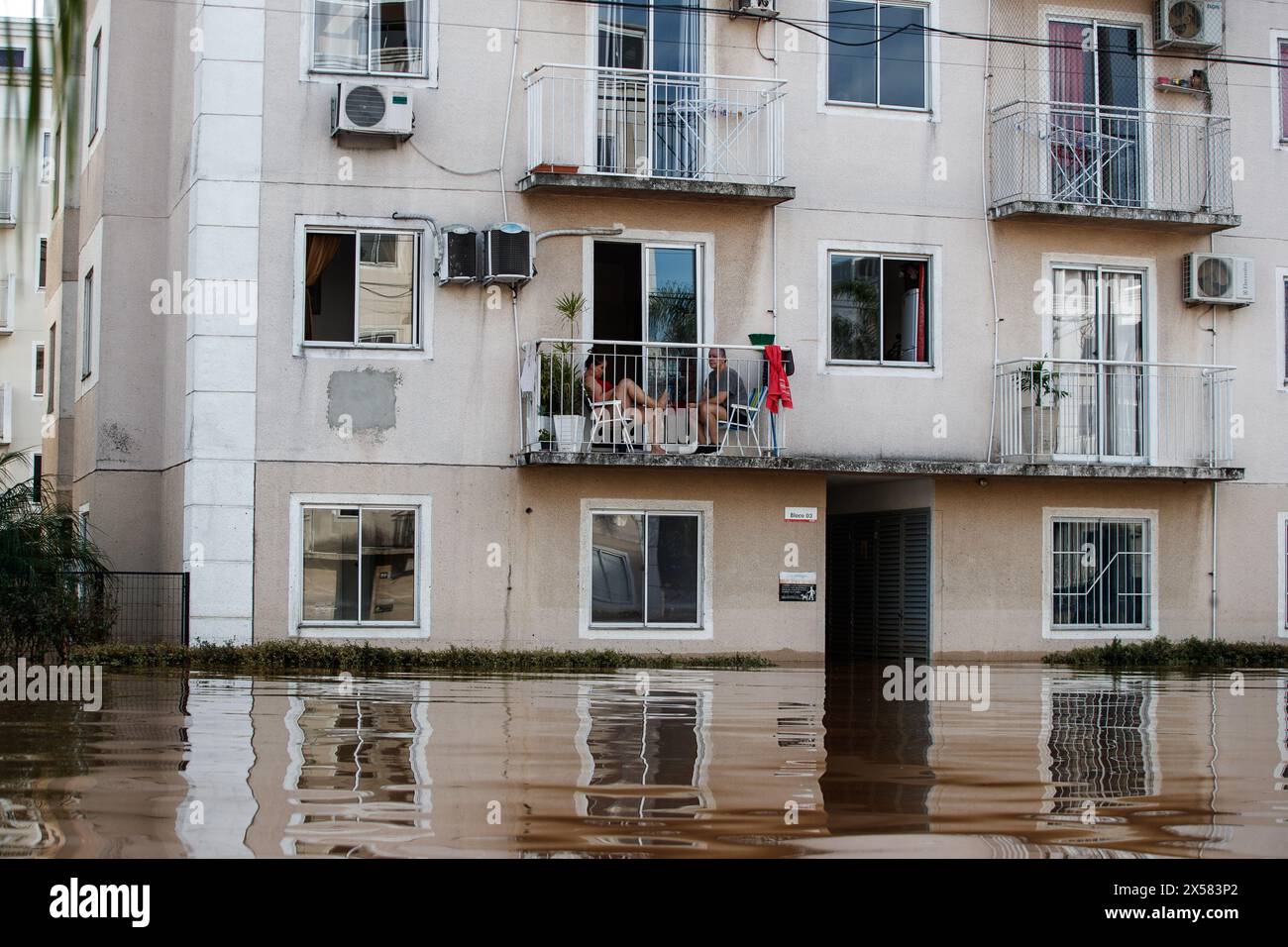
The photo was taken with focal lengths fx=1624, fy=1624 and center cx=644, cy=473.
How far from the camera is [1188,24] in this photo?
22.5 metres

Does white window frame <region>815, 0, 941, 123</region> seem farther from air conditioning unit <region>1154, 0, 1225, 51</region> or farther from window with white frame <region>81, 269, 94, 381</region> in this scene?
window with white frame <region>81, 269, 94, 381</region>

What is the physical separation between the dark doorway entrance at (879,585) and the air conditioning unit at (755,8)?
6863mm

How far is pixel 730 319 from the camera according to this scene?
68.5ft

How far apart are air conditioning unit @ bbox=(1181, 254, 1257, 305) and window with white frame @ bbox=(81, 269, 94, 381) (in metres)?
15.6

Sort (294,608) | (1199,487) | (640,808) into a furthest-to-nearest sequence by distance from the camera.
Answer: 1. (1199,487)
2. (294,608)
3. (640,808)

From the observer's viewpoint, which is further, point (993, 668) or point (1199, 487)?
point (1199, 487)

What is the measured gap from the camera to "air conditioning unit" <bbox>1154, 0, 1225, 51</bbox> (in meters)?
22.5

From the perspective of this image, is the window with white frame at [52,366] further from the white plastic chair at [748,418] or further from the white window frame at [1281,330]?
the white window frame at [1281,330]

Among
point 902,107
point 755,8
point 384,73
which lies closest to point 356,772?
point 384,73

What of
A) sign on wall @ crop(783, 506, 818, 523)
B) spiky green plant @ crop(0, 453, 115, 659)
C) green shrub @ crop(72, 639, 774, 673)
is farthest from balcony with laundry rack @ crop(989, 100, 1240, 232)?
spiky green plant @ crop(0, 453, 115, 659)
